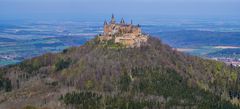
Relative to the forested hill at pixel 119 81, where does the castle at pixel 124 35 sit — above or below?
above

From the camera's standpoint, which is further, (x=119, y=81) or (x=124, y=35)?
(x=124, y=35)

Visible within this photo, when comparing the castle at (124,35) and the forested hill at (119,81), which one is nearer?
the forested hill at (119,81)

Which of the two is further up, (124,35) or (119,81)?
(124,35)

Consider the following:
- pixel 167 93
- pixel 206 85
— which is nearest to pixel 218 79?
pixel 206 85

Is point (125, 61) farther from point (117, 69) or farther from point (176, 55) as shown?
point (176, 55)
